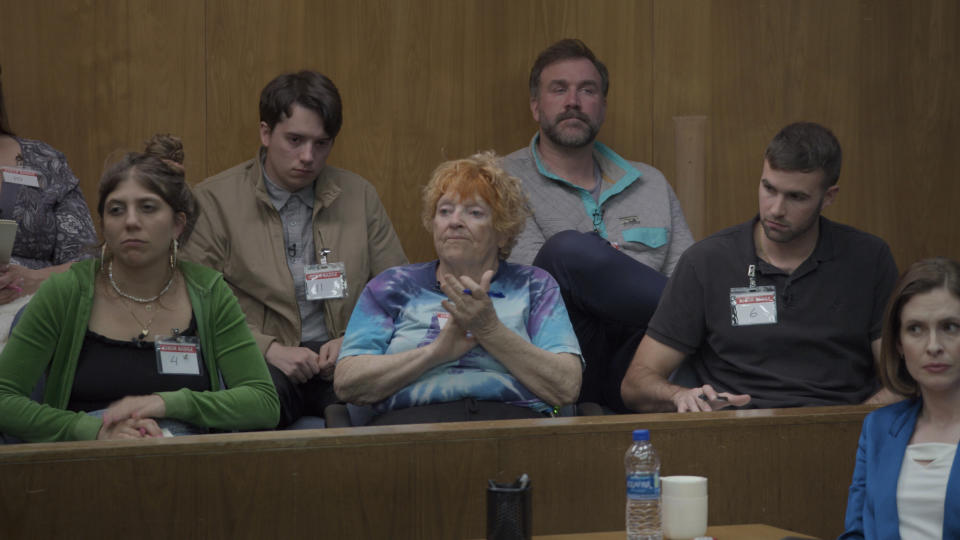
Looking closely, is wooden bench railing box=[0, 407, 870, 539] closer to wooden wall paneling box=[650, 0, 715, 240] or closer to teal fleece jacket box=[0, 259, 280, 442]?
teal fleece jacket box=[0, 259, 280, 442]

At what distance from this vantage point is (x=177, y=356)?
8.08 ft

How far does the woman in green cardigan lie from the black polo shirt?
121 cm

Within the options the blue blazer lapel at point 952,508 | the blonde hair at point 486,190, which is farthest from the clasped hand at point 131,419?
the blue blazer lapel at point 952,508

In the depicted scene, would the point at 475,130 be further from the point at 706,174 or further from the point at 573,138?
the point at 706,174

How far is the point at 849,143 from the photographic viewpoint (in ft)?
14.8

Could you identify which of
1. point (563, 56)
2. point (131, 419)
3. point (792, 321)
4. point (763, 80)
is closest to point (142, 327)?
point (131, 419)

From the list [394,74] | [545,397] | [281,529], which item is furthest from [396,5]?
[281,529]

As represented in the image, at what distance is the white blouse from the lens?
6.01 ft

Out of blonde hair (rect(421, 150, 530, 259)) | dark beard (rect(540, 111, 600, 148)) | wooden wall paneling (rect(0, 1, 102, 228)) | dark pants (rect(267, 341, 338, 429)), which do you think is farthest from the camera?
wooden wall paneling (rect(0, 1, 102, 228))

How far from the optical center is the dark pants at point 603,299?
10.3ft

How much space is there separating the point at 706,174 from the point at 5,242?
283cm

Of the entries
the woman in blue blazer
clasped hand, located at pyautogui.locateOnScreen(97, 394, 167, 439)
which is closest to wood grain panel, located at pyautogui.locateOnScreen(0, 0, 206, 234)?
clasped hand, located at pyautogui.locateOnScreen(97, 394, 167, 439)

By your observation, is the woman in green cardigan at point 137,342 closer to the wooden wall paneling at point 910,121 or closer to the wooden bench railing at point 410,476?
the wooden bench railing at point 410,476

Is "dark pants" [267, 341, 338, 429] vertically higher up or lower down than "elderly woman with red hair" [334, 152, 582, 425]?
lower down
